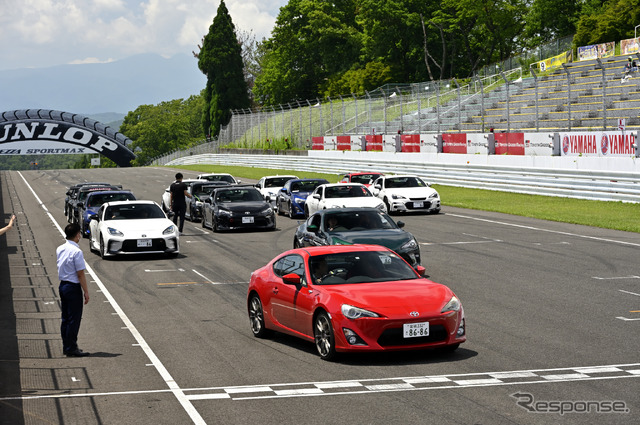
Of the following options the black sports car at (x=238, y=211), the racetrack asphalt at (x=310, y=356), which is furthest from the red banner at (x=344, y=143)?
the racetrack asphalt at (x=310, y=356)

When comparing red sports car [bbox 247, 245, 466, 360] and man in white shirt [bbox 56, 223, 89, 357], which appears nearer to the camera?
red sports car [bbox 247, 245, 466, 360]

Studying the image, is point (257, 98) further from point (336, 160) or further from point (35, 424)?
point (35, 424)

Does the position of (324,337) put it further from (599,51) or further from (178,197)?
(599,51)

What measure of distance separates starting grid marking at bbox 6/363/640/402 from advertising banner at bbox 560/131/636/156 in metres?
21.6

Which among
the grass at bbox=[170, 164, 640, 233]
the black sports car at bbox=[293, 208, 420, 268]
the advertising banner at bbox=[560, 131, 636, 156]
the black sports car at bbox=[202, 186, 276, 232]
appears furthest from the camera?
the advertising banner at bbox=[560, 131, 636, 156]

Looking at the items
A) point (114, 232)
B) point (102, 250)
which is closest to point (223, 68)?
point (102, 250)

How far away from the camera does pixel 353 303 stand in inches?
390

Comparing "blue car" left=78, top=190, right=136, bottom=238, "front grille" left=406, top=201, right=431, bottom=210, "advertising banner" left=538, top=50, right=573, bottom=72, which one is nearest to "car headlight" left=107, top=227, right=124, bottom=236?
"blue car" left=78, top=190, right=136, bottom=238

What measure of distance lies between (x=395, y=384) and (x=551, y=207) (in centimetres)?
2238

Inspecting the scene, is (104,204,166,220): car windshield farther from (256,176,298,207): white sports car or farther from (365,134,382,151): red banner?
(365,134,382,151): red banner

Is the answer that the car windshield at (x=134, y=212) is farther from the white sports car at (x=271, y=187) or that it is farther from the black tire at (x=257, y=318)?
the white sports car at (x=271, y=187)

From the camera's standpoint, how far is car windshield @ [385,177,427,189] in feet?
105

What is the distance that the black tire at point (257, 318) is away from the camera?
11719 mm

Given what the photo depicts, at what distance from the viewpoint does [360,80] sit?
294 feet
